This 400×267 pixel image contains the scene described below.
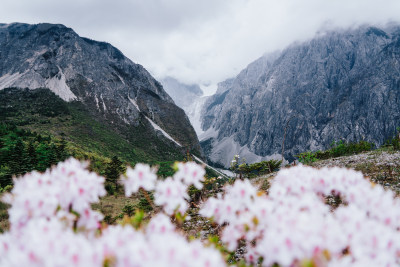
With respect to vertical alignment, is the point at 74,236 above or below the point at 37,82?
below

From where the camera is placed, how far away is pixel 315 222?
72.9 inches

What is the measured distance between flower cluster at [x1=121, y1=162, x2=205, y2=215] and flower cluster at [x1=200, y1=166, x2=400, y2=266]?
36 centimetres

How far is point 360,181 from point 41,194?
3.34 metres

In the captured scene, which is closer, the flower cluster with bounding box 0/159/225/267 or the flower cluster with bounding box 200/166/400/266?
the flower cluster with bounding box 0/159/225/267

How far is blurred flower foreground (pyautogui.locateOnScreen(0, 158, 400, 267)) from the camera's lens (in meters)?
1.56

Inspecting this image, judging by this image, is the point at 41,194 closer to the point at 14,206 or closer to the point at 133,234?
the point at 14,206

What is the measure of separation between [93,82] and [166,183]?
531 feet

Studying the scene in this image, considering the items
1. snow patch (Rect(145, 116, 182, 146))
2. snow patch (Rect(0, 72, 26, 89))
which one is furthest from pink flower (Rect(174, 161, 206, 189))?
snow patch (Rect(0, 72, 26, 89))

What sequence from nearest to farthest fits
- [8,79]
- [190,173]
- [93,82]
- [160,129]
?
[190,173]
[8,79]
[93,82]
[160,129]

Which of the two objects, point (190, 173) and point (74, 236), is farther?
point (190, 173)

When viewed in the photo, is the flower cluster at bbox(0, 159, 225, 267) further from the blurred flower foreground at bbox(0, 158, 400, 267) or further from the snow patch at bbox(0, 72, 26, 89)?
the snow patch at bbox(0, 72, 26, 89)

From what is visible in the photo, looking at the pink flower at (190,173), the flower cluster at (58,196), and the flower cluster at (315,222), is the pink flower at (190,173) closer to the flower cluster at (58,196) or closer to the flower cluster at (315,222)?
the flower cluster at (315,222)

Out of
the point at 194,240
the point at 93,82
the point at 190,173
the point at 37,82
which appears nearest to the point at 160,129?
the point at 93,82

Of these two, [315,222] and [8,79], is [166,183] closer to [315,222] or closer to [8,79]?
[315,222]
